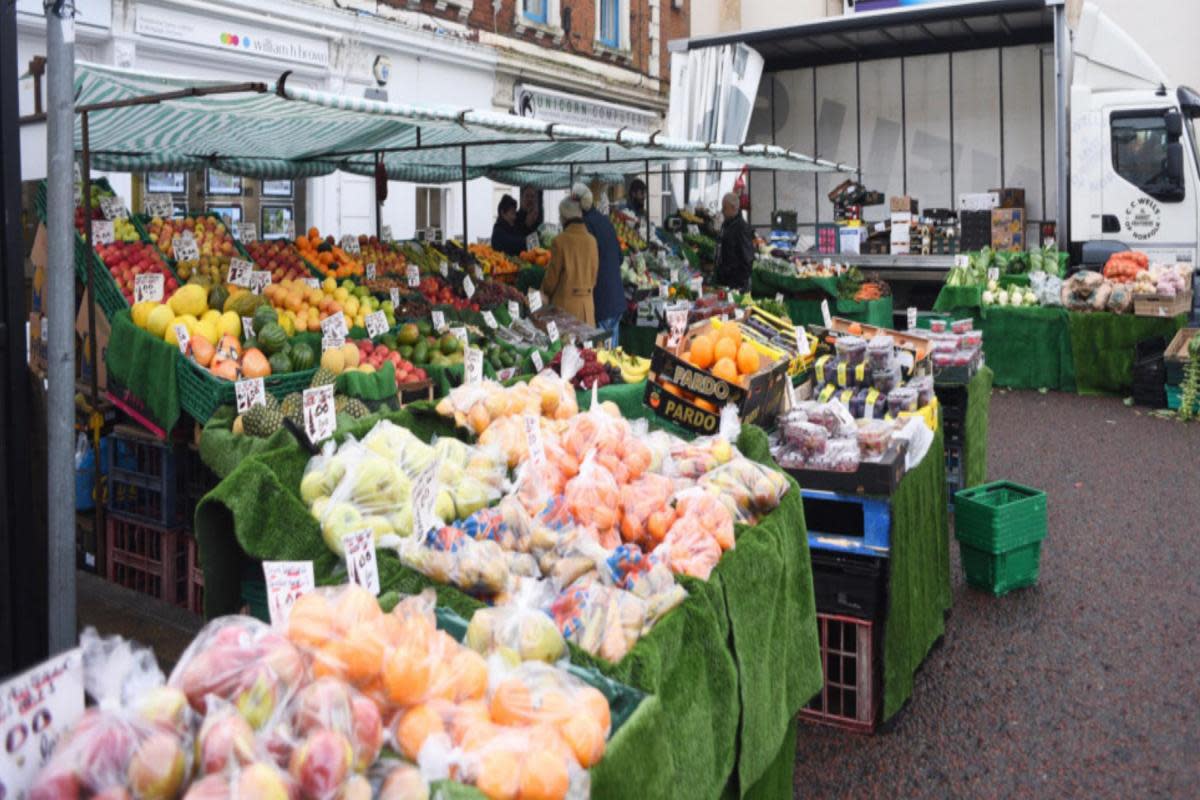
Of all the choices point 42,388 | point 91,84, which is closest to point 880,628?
point 42,388

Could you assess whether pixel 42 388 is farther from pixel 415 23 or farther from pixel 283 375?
pixel 415 23

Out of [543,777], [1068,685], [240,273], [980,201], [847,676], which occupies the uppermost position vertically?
[980,201]

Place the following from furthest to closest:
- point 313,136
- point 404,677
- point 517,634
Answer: point 313,136 < point 517,634 < point 404,677

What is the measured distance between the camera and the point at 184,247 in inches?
232

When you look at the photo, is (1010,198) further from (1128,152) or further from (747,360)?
(747,360)

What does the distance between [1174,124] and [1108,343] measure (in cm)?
254

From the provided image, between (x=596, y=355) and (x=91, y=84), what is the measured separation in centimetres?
250

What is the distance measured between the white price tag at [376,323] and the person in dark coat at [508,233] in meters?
4.55

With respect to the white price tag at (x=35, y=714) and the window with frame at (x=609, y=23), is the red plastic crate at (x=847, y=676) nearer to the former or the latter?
the white price tag at (x=35, y=714)

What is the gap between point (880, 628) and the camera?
3486 millimetres

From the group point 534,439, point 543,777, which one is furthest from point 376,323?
point 543,777

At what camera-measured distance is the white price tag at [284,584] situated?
1.99 meters

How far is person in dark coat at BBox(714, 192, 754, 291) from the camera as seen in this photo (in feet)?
35.4

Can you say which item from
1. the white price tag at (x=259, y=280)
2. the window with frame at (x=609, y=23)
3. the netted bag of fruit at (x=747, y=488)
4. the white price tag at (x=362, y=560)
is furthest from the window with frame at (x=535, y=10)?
the white price tag at (x=362, y=560)
